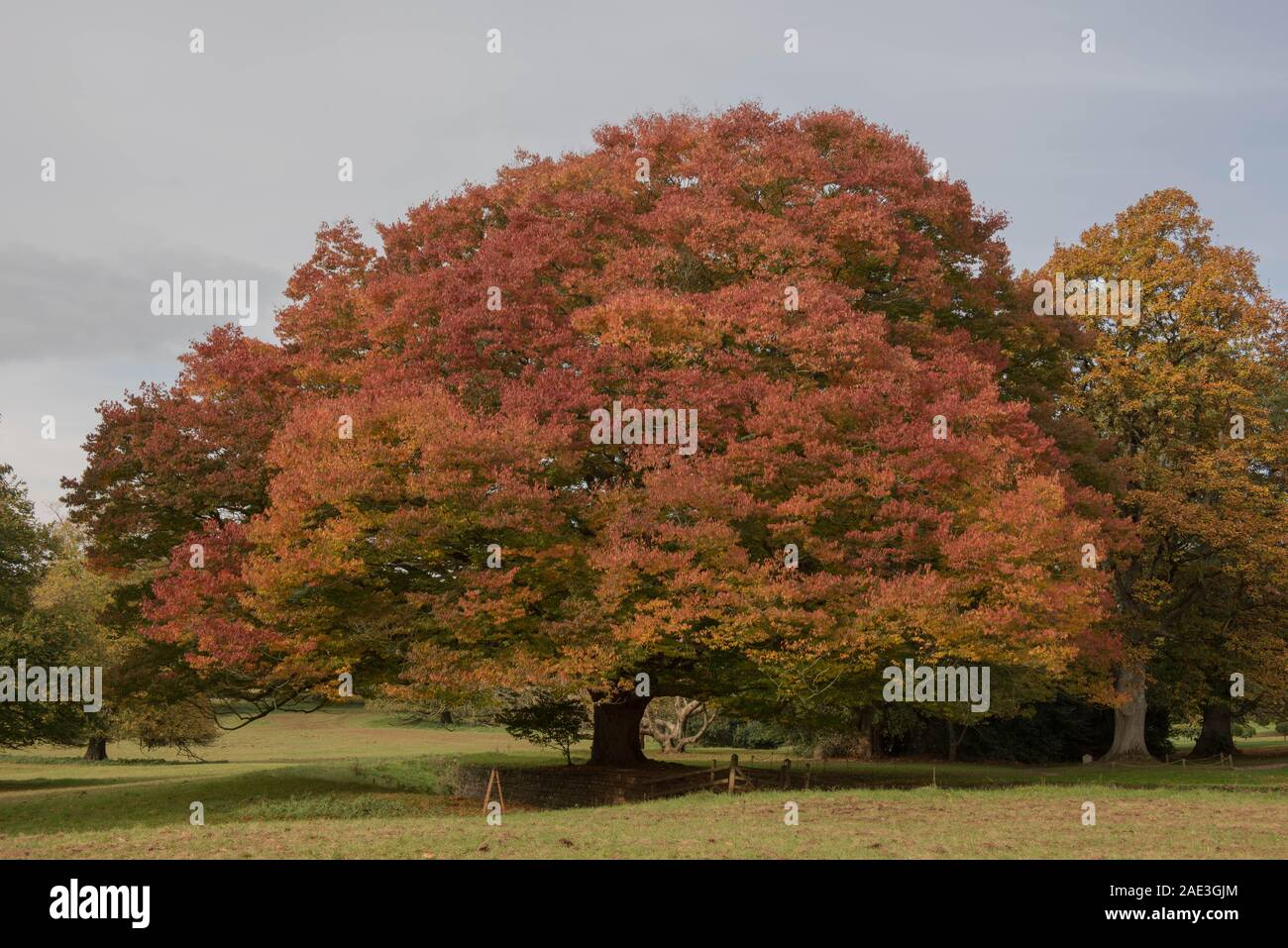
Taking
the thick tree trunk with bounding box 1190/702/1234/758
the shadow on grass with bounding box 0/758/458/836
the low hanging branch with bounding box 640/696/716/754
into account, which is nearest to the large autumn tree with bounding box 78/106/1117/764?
the shadow on grass with bounding box 0/758/458/836

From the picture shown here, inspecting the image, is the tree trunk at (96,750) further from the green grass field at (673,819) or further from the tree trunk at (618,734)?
the tree trunk at (618,734)

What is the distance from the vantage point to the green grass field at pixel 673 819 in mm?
13680

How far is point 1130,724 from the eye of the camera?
1629 inches

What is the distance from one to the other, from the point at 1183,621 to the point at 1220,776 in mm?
8944

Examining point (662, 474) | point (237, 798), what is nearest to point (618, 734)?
point (237, 798)

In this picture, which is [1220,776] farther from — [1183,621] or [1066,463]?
[1066,463]

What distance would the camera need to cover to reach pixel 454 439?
826 inches

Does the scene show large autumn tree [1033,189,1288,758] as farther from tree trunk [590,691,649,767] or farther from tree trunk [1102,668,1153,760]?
tree trunk [590,691,649,767]

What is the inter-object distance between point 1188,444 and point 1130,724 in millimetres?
11338

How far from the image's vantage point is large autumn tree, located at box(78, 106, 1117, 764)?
21.3 meters

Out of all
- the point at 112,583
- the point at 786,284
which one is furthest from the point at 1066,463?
the point at 112,583

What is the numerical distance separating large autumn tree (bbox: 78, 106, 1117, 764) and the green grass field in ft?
9.95

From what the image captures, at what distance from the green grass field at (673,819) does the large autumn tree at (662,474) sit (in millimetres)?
3033
